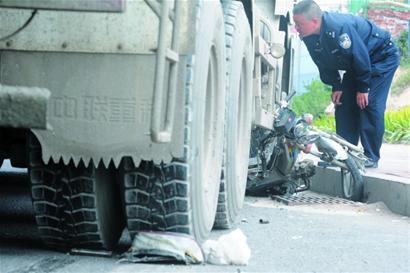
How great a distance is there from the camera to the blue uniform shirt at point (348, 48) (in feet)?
27.0

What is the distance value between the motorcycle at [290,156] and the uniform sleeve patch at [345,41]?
92cm

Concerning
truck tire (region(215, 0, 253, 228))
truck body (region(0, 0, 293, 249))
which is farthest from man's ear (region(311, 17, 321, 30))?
truck body (region(0, 0, 293, 249))

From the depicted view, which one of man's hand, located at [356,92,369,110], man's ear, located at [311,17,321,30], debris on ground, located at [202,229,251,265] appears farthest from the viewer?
man's hand, located at [356,92,369,110]

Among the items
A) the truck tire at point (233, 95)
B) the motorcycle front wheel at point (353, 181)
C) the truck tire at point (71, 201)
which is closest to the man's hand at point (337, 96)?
the motorcycle front wheel at point (353, 181)

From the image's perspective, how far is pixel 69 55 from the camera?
3.59 meters

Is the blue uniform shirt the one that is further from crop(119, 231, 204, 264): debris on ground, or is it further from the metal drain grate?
crop(119, 231, 204, 264): debris on ground

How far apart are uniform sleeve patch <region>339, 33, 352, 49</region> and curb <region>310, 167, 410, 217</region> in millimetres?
1092

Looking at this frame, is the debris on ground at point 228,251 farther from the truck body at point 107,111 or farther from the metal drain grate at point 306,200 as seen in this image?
the metal drain grate at point 306,200

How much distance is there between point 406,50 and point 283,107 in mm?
17492

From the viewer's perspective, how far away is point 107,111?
3594 millimetres

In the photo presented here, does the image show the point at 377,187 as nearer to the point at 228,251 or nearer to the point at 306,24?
the point at 306,24

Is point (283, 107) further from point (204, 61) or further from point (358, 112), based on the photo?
point (204, 61)

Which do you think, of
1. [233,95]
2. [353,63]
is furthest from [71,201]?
[353,63]

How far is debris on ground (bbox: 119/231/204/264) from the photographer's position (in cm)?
401
